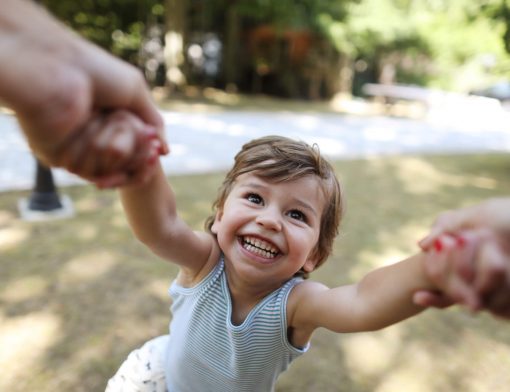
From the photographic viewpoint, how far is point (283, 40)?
15.7 m

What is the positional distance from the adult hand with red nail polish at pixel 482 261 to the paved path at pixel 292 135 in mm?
4172

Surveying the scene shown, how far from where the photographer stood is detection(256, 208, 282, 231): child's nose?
1.23 m

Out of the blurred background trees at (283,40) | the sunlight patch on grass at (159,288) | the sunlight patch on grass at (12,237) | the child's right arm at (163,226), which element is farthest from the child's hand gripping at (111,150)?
the blurred background trees at (283,40)

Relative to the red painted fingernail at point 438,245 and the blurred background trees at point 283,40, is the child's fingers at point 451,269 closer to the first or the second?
the red painted fingernail at point 438,245

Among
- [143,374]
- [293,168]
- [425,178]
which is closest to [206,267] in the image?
[293,168]

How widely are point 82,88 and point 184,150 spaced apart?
230 inches

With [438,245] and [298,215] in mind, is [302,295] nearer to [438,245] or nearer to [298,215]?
[298,215]

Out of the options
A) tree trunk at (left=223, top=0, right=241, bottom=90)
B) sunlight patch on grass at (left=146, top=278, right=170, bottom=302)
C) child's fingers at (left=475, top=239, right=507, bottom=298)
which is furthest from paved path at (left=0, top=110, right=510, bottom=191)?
tree trunk at (left=223, top=0, right=241, bottom=90)

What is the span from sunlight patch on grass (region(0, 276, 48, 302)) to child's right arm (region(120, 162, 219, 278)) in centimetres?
156

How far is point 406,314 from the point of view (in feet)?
3.16

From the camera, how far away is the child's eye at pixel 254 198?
1.33 m

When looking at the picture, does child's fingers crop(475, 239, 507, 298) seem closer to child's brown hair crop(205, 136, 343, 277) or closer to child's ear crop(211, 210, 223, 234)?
child's brown hair crop(205, 136, 343, 277)

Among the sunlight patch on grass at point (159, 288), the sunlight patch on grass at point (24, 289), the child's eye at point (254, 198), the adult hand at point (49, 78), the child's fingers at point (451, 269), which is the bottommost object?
the sunlight patch on grass at point (159, 288)

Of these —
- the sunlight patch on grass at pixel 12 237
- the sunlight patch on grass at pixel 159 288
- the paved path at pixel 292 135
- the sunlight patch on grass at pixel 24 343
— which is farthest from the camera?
the paved path at pixel 292 135
